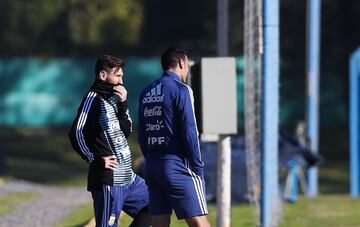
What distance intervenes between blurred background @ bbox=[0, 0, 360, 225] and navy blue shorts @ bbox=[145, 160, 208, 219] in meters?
24.0

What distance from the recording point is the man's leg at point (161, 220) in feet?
31.4

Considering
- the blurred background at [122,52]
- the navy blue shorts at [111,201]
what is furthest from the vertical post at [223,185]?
the blurred background at [122,52]

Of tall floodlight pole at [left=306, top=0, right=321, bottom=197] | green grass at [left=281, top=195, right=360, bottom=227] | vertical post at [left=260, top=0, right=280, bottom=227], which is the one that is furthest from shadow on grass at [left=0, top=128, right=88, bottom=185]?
vertical post at [left=260, top=0, right=280, bottom=227]

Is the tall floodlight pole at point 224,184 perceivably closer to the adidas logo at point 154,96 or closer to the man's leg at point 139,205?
the man's leg at point 139,205

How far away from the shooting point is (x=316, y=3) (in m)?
23.5

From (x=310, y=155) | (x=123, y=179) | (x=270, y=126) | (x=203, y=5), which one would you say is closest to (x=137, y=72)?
(x=203, y=5)

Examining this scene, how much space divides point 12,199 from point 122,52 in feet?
70.3

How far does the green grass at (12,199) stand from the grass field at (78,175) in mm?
84

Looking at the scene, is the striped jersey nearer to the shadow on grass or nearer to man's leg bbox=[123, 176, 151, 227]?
man's leg bbox=[123, 176, 151, 227]

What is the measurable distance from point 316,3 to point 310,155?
5.19 m

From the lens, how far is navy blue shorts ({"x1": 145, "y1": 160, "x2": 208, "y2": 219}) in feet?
30.5

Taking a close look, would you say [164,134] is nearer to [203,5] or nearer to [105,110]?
[105,110]

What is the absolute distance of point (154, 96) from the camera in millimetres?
9344

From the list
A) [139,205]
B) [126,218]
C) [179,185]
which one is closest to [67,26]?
[126,218]
